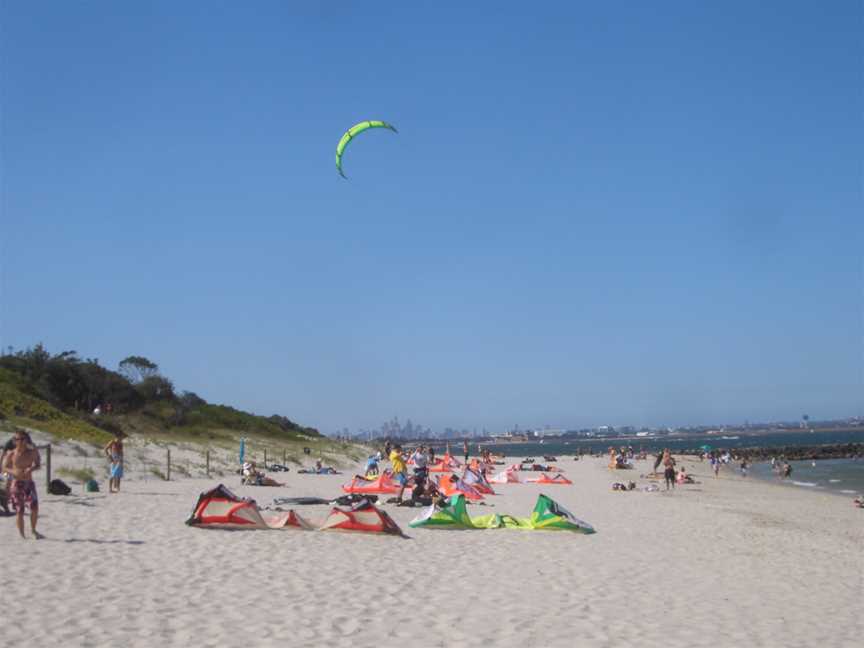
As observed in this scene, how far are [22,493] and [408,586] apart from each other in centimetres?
460

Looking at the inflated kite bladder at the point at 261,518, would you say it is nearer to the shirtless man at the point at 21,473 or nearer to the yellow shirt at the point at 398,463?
the shirtless man at the point at 21,473

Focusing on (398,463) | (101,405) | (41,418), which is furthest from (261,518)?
(101,405)

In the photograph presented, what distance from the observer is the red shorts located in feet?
29.7

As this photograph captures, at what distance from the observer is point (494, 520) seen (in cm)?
1244

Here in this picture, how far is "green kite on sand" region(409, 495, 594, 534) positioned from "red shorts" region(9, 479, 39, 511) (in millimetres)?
5266

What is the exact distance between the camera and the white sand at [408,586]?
246 inches

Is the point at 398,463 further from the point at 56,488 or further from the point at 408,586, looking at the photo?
the point at 408,586

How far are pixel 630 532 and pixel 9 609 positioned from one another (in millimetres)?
9580

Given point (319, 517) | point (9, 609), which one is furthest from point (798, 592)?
point (9, 609)

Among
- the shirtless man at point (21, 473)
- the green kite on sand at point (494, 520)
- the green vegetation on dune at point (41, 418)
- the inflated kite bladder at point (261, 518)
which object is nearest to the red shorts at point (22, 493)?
the shirtless man at point (21, 473)

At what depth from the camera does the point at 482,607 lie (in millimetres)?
7215

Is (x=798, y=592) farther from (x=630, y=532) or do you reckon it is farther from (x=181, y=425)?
(x=181, y=425)

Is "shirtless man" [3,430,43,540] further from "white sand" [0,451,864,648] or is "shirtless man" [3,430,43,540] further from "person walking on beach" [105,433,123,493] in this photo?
"person walking on beach" [105,433,123,493]

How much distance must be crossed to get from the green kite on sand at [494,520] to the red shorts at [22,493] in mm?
5266
